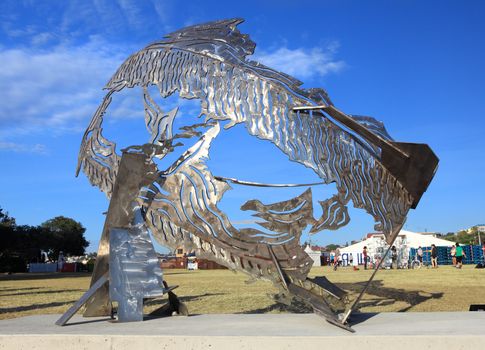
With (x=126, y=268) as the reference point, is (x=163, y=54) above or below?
above

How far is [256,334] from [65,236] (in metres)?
66.5

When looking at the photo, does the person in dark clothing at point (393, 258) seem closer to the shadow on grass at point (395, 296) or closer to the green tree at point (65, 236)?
the shadow on grass at point (395, 296)

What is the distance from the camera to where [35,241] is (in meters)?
58.4

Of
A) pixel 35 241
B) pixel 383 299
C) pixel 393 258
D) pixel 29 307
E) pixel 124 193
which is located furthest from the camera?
pixel 35 241

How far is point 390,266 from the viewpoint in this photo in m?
33.1

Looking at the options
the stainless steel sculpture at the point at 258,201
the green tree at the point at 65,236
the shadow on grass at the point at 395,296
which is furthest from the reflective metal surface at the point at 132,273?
the green tree at the point at 65,236

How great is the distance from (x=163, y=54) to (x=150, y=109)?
39.4 inches

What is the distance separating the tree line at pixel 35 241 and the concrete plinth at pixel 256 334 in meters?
48.7

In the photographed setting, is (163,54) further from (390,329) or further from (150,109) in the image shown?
(390,329)

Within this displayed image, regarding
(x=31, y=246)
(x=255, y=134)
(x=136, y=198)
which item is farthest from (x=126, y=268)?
(x=31, y=246)

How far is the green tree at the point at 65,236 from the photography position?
2556 inches

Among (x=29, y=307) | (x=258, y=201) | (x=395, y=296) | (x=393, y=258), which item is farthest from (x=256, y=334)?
(x=393, y=258)

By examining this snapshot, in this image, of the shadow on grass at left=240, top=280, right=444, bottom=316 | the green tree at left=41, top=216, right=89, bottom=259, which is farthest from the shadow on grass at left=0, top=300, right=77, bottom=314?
the green tree at left=41, top=216, right=89, bottom=259

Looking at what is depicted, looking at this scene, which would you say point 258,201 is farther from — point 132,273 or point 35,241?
point 35,241
